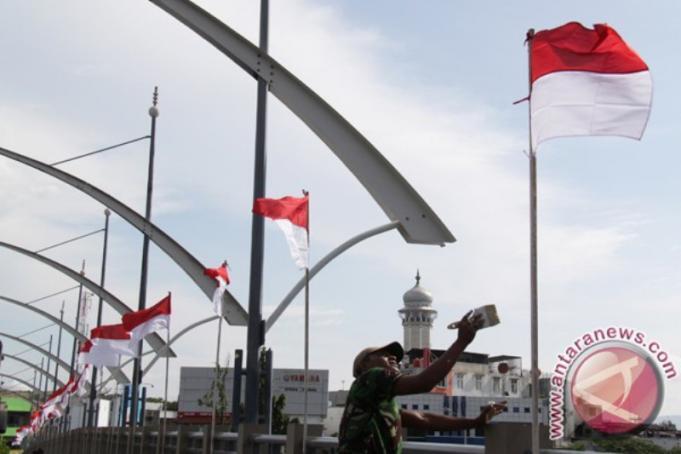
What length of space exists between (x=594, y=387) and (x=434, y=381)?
13874mm

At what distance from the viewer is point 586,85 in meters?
6.40

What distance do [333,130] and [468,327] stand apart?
34.8ft

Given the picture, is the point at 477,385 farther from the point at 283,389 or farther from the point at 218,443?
the point at 218,443

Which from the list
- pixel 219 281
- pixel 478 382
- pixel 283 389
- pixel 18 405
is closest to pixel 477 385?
pixel 478 382

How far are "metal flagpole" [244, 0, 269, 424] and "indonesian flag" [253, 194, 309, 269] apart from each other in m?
2.18

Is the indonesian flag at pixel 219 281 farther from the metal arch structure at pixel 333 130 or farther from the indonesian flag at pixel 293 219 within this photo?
the indonesian flag at pixel 293 219

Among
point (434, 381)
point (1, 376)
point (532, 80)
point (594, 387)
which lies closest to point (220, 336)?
point (594, 387)

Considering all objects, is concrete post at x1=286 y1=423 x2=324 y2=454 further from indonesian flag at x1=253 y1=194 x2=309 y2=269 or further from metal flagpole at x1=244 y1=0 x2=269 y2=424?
metal flagpole at x1=244 y1=0 x2=269 y2=424

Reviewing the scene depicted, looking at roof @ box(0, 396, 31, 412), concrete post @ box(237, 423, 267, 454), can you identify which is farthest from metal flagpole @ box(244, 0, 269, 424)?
roof @ box(0, 396, 31, 412)

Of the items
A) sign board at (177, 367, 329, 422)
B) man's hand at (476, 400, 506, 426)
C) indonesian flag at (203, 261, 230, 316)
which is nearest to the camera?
man's hand at (476, 400, 506, 426)

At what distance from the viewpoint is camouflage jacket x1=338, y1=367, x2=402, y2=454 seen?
5383mm

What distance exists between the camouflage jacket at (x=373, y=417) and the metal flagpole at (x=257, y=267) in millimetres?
7972

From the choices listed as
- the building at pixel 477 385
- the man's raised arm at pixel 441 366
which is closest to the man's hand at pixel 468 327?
the man's raised arm at pixel 441 366

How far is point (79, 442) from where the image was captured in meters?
40.8
